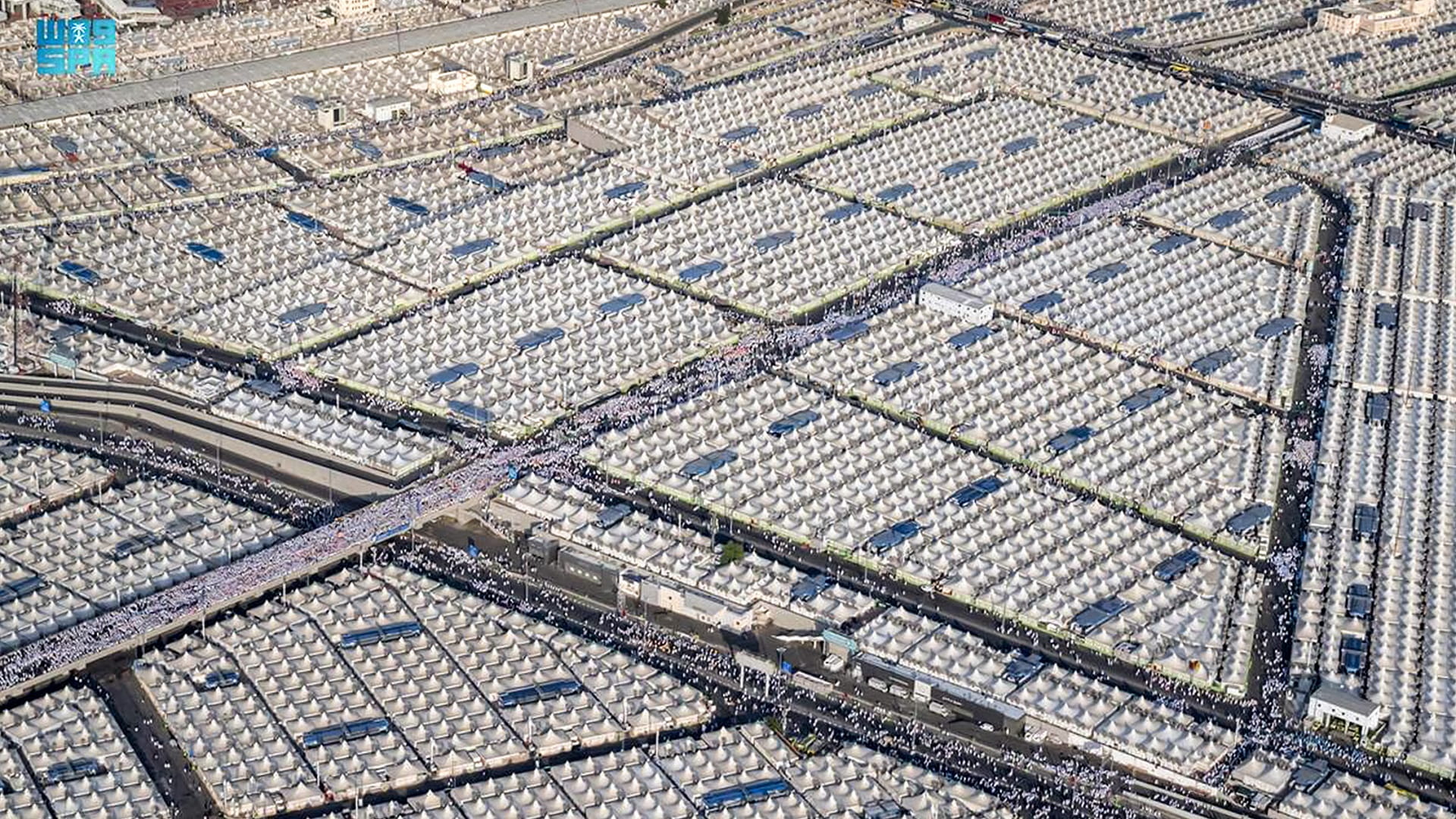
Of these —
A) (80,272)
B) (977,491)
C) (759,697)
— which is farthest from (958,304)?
(80,272)

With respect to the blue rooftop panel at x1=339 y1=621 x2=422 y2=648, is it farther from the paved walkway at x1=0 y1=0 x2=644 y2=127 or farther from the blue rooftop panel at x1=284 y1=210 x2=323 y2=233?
the paved walkway at x1=0 y1=0 x2=644 y2=127

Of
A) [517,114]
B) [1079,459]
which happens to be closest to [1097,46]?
[517,114]

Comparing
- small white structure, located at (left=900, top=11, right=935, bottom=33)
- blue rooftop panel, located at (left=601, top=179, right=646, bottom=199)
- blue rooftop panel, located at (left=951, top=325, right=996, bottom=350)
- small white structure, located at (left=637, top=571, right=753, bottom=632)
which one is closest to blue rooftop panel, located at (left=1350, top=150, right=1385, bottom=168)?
small white structure, located at (left=900, top=11, right=935, bottom=33)

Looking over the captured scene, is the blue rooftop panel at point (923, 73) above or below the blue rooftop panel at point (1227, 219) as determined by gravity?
above

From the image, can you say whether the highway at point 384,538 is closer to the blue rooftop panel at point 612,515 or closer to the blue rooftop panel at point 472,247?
the blue rooftop panel at point 612,515

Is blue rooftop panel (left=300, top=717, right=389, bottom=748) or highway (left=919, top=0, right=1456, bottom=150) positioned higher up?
highway (left=919, top=0, right=1456, bottom=150)

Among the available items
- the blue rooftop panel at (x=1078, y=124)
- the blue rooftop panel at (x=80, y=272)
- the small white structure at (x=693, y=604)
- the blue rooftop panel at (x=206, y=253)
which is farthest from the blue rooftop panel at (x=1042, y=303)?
the blue rooftop panel at (x=80, y=272)
